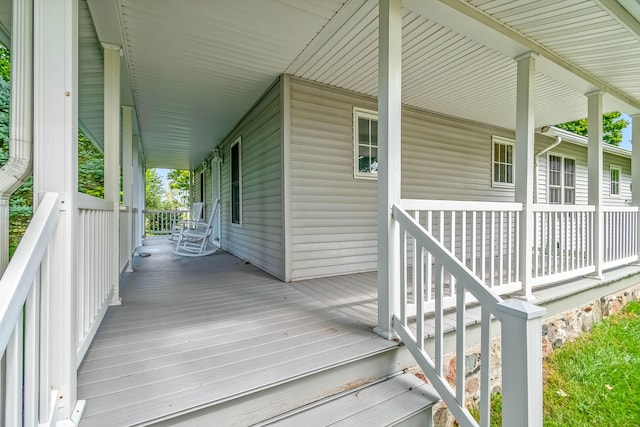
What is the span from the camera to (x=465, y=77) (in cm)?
372

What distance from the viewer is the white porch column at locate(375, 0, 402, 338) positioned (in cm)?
206

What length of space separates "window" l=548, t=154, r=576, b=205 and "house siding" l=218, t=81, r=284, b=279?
678 cm

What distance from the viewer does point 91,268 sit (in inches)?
72.9

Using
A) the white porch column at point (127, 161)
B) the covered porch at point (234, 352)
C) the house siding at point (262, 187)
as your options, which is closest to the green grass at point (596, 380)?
the covered porch at point (234, 352)

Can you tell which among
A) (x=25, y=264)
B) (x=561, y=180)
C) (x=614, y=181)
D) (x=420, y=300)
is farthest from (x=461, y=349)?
(x=614, y=181)

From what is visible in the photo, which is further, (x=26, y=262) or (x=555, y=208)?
(x=555, y=208)

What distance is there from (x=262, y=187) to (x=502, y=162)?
4873 millimetres

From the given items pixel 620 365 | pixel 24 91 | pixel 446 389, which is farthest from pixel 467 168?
pixel 24 91

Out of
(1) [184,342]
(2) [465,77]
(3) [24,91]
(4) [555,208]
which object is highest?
(2) [465,77]

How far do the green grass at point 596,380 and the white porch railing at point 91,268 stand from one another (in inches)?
121

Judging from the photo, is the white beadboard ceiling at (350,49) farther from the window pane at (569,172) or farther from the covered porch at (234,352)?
the window pane at (569,172)

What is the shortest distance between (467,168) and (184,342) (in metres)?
5.22

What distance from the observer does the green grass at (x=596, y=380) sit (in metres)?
2.09

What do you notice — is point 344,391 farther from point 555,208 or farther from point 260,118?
point 260,118
